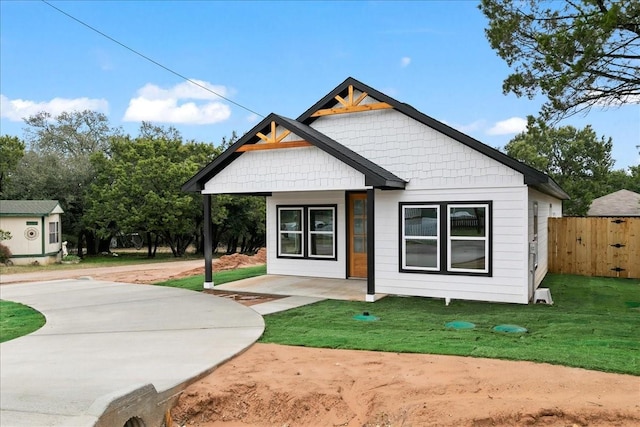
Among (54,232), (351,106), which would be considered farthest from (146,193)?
(351,106)

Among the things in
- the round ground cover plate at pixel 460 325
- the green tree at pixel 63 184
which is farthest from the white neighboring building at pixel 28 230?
the round ground cover plate at pixel 460 325

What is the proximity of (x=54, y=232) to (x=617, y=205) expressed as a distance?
32.3m

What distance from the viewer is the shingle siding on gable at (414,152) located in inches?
391

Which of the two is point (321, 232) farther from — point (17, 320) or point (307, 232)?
point (17, 320)

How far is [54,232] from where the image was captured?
2647 cm

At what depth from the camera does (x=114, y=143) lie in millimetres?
31297

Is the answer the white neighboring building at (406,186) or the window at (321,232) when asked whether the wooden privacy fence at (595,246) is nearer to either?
the white neighboring building at (406,186)

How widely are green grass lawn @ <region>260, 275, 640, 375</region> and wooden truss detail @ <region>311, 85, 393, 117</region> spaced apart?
4.50 metres

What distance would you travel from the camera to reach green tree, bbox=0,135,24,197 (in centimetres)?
2864

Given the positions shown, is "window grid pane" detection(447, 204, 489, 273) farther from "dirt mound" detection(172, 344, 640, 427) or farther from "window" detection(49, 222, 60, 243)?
"window" detection(49, 222, 60, 243)

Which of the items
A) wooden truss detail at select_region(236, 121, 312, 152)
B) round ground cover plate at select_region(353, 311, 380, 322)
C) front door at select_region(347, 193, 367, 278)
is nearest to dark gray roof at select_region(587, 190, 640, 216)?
front door at select_region(347, 193, 367, 278)

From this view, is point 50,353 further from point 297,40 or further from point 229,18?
point 297,40

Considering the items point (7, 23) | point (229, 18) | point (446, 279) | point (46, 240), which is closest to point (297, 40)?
point (229, 18)

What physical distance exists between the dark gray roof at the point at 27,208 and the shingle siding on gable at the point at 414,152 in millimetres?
19540
